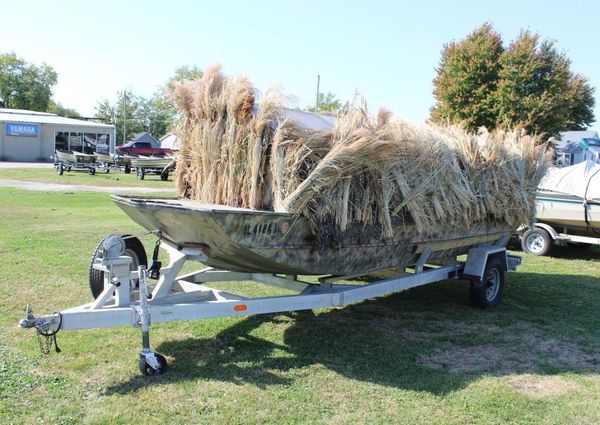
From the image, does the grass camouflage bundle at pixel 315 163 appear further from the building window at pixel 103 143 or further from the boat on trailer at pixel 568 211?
the building window at pixel 103 143

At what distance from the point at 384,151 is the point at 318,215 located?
96 cm

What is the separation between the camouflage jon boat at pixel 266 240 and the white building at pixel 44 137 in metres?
48.5

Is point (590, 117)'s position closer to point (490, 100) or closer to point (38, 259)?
point (490, 100)

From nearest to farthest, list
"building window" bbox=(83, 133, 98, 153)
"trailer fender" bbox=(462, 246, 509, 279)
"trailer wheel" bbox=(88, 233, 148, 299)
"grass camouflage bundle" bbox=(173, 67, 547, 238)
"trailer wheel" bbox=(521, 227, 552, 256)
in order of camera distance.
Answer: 1. "grass camouflage bundle" bbox=(173, 67, 547, 238)
2. "trailer wheel" bbox=(88, 233, 148, 299)
3. "trailer fender" bbox=(462, 246, 509, 279)
4. "trailer wheel" bbox=(521, 227, 552, 256)
5. "building window" bbox=(83, 133, 98, 153)

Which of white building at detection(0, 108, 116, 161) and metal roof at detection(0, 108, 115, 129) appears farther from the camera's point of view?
metal roof at detection(0, 108, 115, 129)

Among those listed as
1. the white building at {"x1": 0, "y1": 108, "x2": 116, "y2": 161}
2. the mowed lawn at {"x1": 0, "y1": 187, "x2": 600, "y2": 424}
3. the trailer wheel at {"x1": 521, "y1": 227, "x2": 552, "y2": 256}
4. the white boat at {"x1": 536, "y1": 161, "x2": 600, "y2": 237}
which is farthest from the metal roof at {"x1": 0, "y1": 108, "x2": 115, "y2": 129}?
the mowed lawn at {"x1": 0, "y1": 187, "x2": 600, "y2": 424}

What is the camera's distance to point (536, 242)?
1280cm

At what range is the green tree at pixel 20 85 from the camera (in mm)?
79562

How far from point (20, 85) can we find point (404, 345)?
86709 mm

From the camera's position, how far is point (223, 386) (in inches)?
190

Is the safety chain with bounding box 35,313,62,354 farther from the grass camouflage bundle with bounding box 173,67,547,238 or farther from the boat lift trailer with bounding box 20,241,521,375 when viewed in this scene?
the grass camouflage bundle with bounding box 173,67,547,238

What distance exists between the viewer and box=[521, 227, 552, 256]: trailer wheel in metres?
12.5

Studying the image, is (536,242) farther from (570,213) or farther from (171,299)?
(171,299)

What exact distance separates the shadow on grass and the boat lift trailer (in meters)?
0.51
